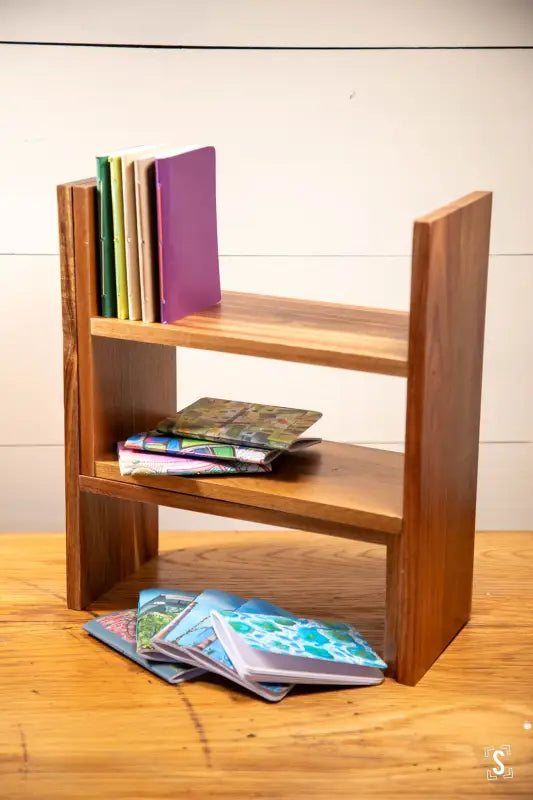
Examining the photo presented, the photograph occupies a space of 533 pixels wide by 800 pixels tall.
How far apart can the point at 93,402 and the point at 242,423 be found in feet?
0.68

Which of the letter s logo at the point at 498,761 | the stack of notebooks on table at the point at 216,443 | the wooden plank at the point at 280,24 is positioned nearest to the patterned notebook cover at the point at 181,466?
the stack of notebooks on table at the point at 216,443

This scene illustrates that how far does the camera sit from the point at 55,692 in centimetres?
138

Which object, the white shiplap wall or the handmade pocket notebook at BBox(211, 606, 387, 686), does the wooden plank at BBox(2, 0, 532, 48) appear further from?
the handmade pocket notebook at BBox(211, 606, 387, 686)

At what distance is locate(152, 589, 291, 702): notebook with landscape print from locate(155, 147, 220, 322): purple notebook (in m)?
0.38

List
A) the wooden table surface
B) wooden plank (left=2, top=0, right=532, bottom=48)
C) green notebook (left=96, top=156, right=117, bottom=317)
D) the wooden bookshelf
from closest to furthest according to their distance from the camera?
the wooden table surface
the wooden bookshelf
green notebook (left=96, top=156, right=117, bottom=317)
wooden plank (left=2, top=0, right=532, bottom=48)

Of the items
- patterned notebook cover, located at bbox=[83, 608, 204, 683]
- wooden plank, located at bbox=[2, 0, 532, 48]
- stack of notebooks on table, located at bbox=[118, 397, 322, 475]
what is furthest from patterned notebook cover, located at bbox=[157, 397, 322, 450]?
wooden plank, located at bbox=[2, 0, 532, 48]

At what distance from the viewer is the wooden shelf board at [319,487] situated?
138 cm

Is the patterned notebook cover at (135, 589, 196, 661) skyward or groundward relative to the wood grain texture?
groundward

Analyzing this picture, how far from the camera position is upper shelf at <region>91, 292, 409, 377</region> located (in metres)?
1.33

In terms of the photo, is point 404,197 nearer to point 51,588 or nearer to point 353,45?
point 353,45

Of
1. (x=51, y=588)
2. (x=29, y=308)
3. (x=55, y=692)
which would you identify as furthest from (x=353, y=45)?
(x=55, y=692)

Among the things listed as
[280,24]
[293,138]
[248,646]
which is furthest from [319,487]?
[280,24]

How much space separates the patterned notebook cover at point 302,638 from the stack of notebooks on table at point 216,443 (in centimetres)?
20

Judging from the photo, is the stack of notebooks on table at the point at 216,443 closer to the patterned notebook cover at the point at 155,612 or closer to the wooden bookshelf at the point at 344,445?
the wooden bookshelf at the point at 344,445
